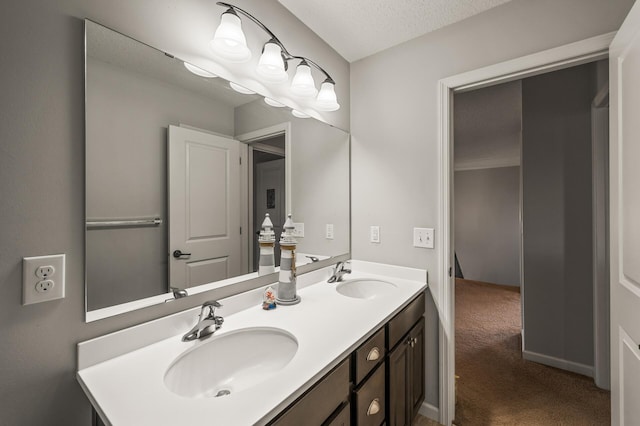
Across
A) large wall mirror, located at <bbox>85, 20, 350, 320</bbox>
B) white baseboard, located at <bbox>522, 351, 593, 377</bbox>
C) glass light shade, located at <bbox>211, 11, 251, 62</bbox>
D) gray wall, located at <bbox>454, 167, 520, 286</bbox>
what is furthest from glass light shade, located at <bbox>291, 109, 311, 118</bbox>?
gray wall, located at <bbox>454, 167, 520, 286</bbox>

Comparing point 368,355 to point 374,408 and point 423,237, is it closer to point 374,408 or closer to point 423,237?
point 374,408

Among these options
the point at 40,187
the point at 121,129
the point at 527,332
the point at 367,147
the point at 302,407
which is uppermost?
the point at 367,147

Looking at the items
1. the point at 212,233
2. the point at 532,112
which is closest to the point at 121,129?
the point at 212,233

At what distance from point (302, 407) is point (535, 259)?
7.82ft

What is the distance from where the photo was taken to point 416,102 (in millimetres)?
1722

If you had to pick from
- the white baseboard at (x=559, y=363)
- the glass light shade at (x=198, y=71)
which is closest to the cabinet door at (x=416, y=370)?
the white baseboard at (x=559, y=363)

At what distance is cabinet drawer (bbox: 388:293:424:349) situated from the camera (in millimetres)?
1265

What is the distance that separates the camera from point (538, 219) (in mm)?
2293

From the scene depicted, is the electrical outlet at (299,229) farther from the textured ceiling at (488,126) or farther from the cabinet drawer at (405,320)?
the textured ceiling at (488,126)

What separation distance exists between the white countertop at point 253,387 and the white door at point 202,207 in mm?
212

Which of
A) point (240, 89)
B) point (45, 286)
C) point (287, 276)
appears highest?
point (240, 89)

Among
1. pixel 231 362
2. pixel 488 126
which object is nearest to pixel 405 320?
pixel 231 362

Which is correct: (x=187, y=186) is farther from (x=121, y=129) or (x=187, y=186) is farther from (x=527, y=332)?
(x=527, y=332)

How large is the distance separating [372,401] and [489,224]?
500cm
